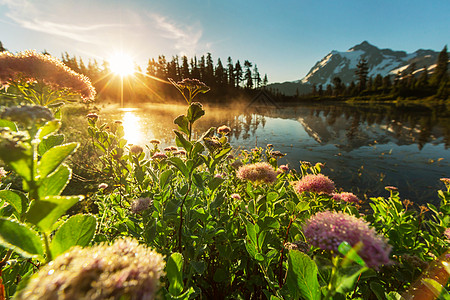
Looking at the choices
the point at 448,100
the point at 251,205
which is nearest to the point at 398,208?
the point at 251,205

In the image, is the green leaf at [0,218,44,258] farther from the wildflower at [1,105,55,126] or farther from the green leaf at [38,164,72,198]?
the wildflower at [1,105,55,126]

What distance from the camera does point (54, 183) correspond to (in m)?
0.53

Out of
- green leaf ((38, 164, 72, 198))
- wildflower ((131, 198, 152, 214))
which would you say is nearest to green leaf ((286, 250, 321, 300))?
green leaf ((38, 164, 72, 198))

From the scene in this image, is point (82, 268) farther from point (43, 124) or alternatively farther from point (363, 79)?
point (363, 79)

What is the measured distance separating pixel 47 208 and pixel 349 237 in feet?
3.17

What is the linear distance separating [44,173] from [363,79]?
93.7 m

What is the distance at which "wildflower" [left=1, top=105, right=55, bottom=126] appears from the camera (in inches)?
18.5

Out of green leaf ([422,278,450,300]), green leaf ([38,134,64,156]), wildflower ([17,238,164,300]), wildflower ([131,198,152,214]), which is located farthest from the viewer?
wildflower ([131,198,152,214])

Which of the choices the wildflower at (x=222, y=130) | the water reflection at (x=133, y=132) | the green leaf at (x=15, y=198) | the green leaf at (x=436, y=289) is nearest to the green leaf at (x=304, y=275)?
the green leaf at (x=436, y=289)

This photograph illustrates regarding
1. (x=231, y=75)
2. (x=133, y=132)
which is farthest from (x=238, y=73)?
(x=133, y=132)

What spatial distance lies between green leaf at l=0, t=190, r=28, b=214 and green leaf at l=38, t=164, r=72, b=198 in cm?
14

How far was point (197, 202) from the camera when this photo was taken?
1.78 meters

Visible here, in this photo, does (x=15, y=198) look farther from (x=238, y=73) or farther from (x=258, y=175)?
(x=238, y=73)

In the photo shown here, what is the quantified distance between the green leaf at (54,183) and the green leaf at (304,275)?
87cm
